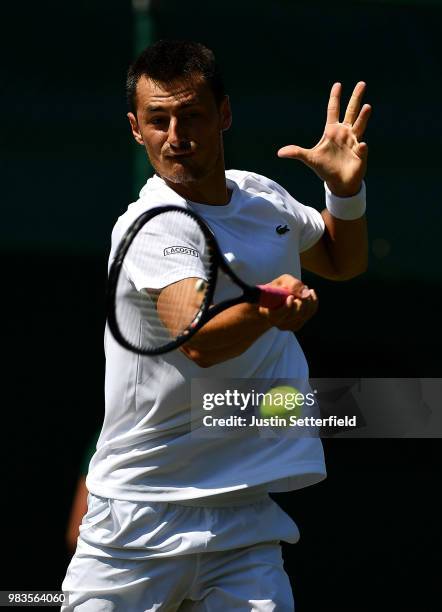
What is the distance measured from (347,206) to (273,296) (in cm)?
87

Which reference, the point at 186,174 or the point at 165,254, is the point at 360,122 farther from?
the point at 165,254

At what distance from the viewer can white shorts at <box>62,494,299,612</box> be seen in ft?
9.90

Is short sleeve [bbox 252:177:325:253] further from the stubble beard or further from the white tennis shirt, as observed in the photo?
the stubble beard

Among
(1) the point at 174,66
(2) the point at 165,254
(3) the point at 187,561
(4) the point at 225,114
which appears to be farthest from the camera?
(4) the point at 225,114

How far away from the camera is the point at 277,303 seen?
2658mm

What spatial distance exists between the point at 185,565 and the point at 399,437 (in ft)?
6.40

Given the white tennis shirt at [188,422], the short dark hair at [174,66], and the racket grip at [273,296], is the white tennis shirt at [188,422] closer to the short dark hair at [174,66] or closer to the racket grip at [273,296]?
the short dark hair at [174,66]

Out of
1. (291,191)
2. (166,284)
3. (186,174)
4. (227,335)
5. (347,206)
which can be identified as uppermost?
(291,191)

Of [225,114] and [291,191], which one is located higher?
[291,191]

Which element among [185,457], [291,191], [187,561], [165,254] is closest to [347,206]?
[165,254]

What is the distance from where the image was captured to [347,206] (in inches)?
136

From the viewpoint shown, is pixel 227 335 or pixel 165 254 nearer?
pixel 227 335

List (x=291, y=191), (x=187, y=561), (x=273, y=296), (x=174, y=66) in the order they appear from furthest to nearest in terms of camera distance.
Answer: (x=291, y=191) → (x=174, y=66) → (x=187, y=561) → (x=273, y=296)

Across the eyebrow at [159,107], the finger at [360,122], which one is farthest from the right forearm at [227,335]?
the finger at [360,122]
